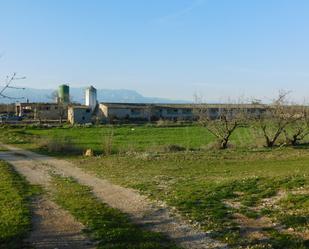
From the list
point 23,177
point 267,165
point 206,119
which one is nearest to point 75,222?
point 23,177

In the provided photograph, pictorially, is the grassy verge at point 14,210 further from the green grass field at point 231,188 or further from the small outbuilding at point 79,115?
the small outbuilding at point 79,115

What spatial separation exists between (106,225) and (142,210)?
2334mm

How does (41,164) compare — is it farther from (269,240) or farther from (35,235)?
(269,240)

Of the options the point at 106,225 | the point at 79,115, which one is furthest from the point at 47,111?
the point at 106,225

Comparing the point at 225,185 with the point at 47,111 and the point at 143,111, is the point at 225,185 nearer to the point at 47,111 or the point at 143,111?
the point at 143,111

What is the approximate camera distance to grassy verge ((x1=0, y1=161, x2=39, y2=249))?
10719 millimetres

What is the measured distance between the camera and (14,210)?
13922 millimetres

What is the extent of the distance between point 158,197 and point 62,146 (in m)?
23.1

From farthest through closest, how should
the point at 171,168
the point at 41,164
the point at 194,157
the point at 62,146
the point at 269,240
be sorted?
the point at 62,146, the point at 194,157, the point at 41,164, the point at 171,168, the point at 269,240

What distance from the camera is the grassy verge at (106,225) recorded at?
10.2 meters

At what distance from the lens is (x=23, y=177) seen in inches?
880

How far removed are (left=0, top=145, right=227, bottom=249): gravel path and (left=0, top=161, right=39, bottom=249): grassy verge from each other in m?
1.46

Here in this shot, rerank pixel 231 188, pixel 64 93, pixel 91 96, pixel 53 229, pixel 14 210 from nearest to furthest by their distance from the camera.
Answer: pixel 53 229
pixel 14 210
pixel 231 188
pixel 91 96
pixel 64 93

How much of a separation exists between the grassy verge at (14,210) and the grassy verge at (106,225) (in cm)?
107
